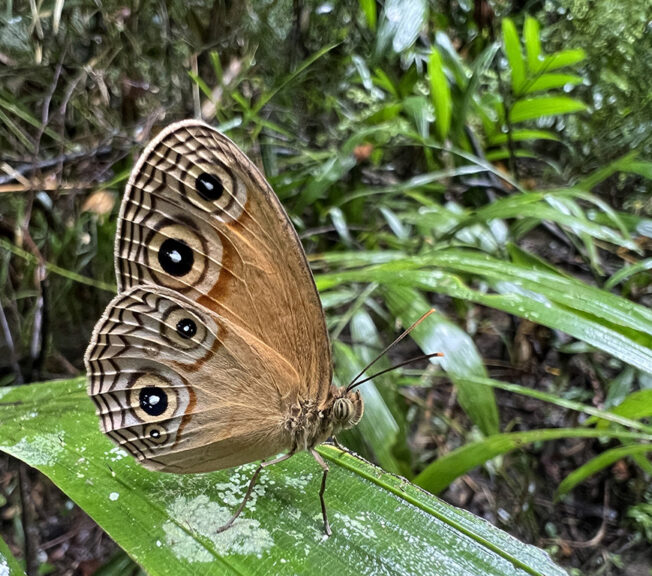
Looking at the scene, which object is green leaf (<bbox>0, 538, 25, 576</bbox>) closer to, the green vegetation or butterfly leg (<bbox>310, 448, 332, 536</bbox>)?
the green vegetation

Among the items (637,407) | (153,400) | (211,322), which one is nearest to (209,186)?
(211,322)

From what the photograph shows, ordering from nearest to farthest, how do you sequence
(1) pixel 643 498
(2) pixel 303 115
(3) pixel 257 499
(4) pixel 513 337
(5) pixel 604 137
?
(3) pixel 257 499, (1) pixel 643 498, (5) pixel 604 137, (4) pixel 513 337, (2) pixel 303 115

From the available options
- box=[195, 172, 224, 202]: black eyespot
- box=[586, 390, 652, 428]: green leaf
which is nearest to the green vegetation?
box=[586, 390, 652, 428]: green leaf

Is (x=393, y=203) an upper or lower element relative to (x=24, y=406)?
upper

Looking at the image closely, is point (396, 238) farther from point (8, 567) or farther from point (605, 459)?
point (8, 567)

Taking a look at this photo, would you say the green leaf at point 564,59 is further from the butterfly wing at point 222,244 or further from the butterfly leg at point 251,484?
the butterfly leg at point 251,484

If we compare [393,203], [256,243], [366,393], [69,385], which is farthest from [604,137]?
[69,385]

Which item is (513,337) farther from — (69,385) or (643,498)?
(69,385)
